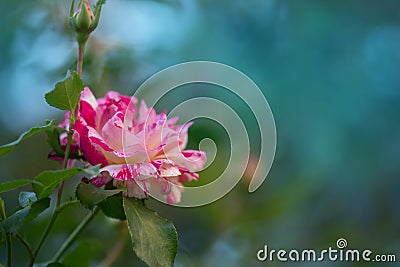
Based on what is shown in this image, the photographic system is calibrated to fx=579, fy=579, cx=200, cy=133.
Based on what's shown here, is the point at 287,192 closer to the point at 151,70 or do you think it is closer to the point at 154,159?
the point at 151,70

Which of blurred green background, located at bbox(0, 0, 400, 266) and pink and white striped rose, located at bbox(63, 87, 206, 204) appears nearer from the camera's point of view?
pink and white striped rose, located at bbox(63, 87, 206, 204)

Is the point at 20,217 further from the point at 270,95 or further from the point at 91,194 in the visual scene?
the point at 270,95

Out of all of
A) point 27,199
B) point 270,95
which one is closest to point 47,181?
point 27,199

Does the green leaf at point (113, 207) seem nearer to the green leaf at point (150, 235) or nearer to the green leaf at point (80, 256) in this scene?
the green leaf at point (150, 235)

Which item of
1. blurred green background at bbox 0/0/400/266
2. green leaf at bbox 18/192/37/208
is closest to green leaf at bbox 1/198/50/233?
green leaf at bbox 18/192/37/208

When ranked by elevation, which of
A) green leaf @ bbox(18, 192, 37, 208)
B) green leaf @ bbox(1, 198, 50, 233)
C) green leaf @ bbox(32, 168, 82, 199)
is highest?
green leaf @ bbox(32, 168, 82, 199)

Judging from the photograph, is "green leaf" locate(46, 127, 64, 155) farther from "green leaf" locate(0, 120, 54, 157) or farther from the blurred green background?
the blurred green background

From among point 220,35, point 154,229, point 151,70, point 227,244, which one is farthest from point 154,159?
point 220,35
